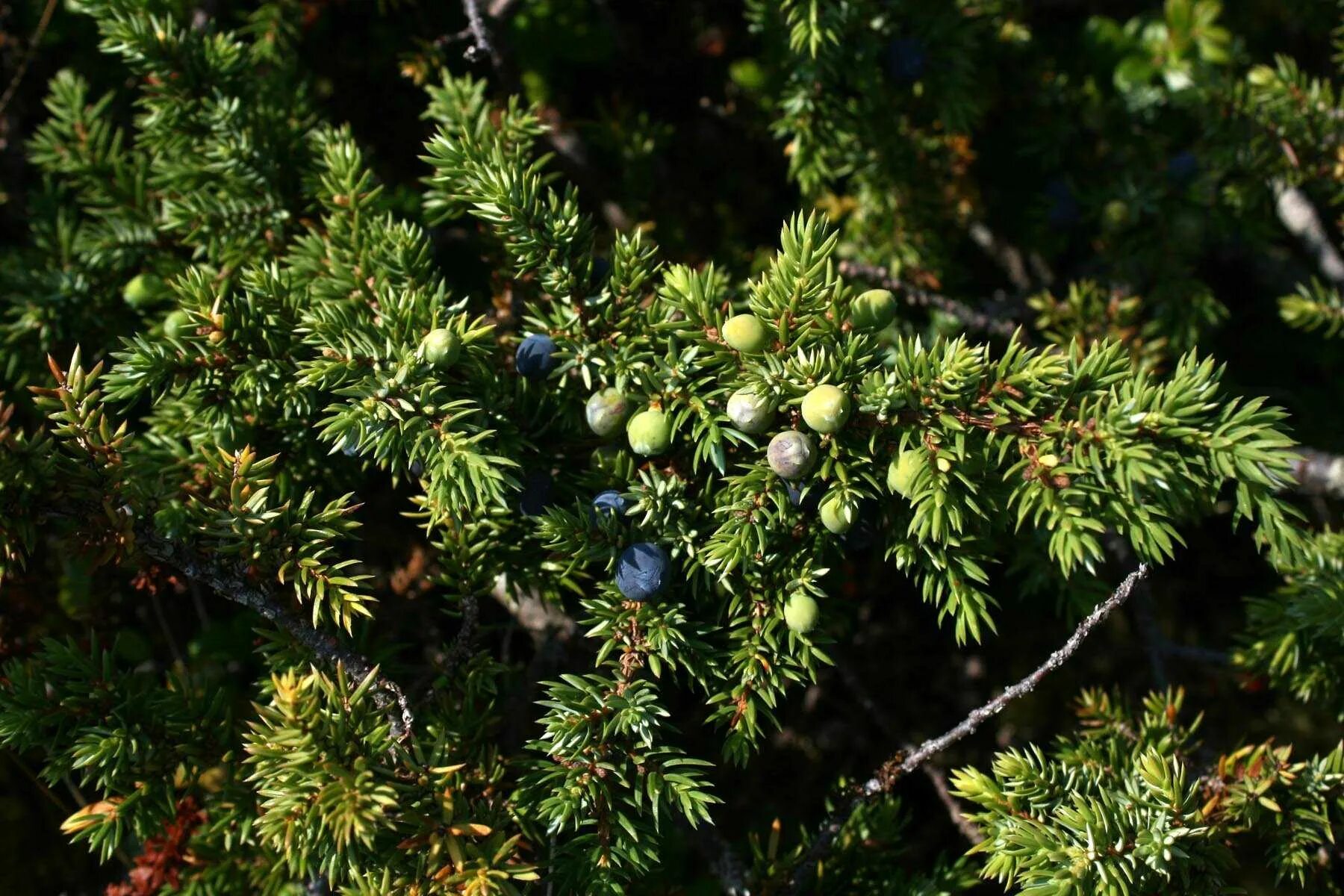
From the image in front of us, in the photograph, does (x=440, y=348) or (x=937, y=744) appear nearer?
(x=440, y=348)

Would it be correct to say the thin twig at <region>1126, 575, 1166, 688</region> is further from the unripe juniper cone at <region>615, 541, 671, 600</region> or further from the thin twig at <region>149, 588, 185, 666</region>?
the thin twig at <region>149, 588, 185, 666</region>

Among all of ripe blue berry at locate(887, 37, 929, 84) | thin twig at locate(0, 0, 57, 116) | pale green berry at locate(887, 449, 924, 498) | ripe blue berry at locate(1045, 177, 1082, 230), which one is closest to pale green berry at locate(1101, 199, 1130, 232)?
ripe blue berry at locate(1045, 177, 1082, 230)

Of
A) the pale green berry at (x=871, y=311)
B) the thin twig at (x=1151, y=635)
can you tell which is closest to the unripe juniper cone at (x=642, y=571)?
the pale green berry at (x=871, y=311)

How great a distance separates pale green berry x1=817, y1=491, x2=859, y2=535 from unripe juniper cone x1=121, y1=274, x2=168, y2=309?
114 cm

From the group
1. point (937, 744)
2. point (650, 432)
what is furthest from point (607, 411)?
point (937, 744)

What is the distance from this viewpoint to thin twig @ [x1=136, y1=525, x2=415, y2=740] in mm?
1130

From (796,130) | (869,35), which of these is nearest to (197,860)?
(796,130)

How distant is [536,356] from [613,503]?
8.9 inches

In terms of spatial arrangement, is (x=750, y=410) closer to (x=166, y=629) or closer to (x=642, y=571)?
(x=642, y=571)

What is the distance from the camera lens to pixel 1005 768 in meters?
1.28

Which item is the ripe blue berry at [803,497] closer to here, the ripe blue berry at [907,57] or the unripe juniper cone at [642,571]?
the unripe juniper cone at [642,571]

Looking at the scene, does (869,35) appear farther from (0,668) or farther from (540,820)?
(0,668)

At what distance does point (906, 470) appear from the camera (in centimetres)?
108

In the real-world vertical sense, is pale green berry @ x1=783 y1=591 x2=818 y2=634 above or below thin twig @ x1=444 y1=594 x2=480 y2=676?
below
